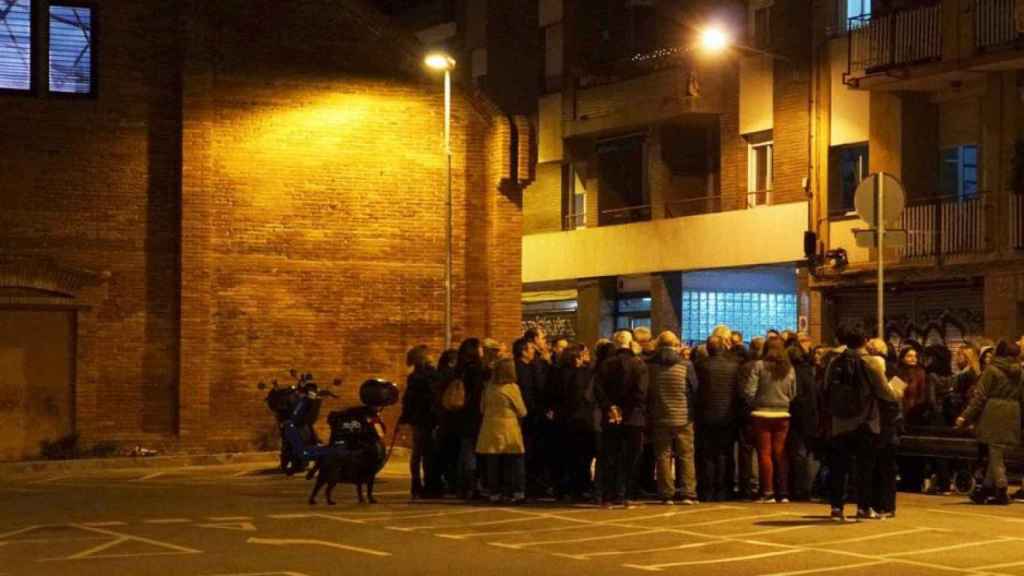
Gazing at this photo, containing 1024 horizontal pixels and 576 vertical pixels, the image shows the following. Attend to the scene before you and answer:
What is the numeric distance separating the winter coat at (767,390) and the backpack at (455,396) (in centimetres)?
321

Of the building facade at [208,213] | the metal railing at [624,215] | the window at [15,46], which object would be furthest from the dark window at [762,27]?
the window at [15,46]

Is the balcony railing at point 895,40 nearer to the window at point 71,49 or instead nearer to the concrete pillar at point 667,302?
the concrete pillar at point 667,302

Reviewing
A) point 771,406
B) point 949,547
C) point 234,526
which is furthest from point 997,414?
point 234,526

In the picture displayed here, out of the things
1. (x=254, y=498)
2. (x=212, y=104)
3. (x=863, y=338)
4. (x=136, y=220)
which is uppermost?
(x=212, y=104)

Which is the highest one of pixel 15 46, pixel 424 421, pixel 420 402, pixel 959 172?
pixel 15 46

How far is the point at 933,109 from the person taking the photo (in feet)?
→ 110

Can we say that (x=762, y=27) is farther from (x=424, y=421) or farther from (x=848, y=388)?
(x=848, y=388)

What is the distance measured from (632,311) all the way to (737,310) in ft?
9.80

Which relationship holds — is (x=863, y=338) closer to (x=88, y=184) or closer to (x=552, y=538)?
(x=552, y=538)

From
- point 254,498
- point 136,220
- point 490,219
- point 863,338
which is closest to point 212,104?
point 136,220

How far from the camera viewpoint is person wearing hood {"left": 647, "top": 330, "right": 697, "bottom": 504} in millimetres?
20156

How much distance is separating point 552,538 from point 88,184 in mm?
15491

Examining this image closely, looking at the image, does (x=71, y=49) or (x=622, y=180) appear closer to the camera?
(x=71, y=49)

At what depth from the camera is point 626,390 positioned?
19781 millimetres
